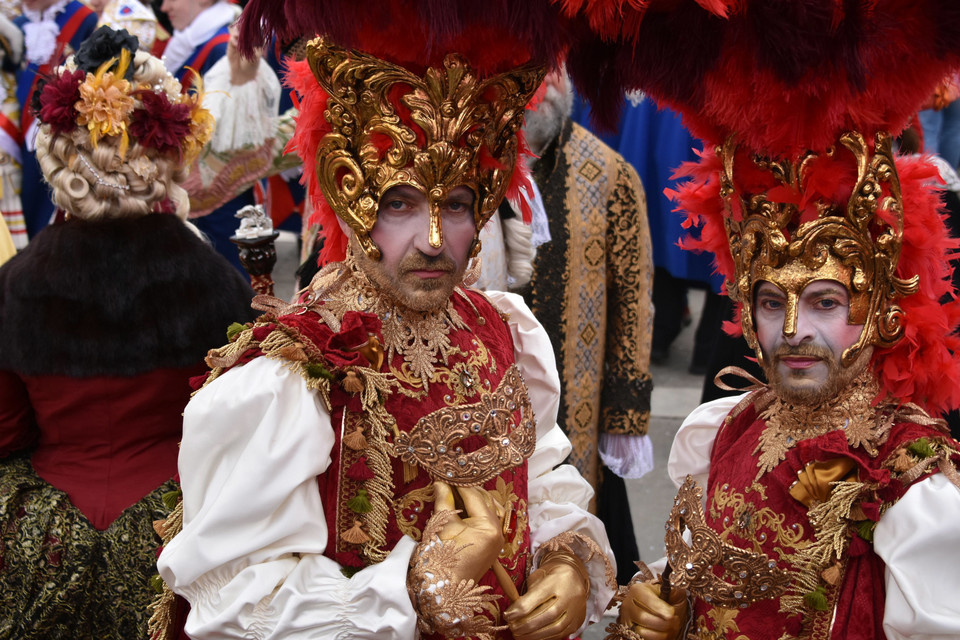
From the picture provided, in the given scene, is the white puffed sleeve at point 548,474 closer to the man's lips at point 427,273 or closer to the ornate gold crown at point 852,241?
the man's lips at point 427,273

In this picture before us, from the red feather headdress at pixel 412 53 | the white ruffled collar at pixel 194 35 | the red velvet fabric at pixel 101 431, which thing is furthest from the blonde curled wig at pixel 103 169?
the white ruffled collar at pixel 194 35

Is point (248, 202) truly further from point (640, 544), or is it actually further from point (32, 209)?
point (640, 544)

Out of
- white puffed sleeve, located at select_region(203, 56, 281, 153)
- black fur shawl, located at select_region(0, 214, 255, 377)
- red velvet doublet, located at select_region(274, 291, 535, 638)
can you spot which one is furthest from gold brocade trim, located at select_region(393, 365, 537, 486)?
white puffed sleeve, located at select_region(203, 56, 281, 153)

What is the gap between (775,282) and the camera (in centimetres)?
226

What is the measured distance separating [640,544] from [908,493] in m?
3.26

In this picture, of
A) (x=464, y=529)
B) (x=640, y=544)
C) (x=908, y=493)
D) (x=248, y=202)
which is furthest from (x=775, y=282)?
(x=248, y=202)

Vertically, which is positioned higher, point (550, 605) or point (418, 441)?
point (418, 441)

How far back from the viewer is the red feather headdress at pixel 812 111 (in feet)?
6.47

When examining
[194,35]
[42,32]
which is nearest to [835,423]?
[194,35]

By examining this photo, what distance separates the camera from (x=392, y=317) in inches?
92.4

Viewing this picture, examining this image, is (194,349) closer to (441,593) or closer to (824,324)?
(441,593)

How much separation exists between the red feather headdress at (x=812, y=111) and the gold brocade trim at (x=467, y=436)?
0.65 m

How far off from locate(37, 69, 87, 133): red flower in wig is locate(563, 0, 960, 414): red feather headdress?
157cm

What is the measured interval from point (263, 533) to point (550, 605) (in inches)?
28.8
